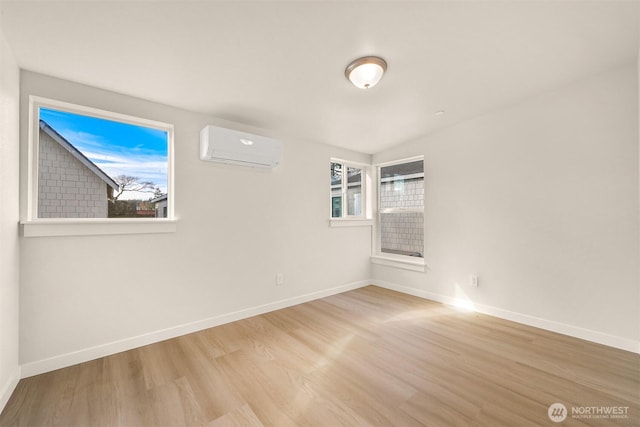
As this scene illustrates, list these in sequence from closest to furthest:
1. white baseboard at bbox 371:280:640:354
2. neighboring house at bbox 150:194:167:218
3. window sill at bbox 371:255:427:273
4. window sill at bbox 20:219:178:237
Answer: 1. window sill at bbox 20:219:178:237
2. white baseboard at bbox 371:280:640:354
3. neighboring house at bbox 150:194:167:218
4. window sill at bbox 371:255:427:273

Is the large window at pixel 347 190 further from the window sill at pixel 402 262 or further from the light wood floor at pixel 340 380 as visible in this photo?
the light wood floor at pixel 340 380

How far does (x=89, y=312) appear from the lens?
7.13 ft

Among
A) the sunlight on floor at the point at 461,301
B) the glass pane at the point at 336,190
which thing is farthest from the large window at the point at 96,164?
the sunlight on floor at the point at 461,301

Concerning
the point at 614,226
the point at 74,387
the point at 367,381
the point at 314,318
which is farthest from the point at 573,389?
the point at 74,387

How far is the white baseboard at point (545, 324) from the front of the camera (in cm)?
232

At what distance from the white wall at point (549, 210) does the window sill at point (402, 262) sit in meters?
0.23

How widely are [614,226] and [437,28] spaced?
232 centimetres

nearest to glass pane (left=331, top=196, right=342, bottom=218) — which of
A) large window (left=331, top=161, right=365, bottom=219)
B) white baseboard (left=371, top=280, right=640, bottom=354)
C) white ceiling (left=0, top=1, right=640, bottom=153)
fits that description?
large window (left=331, top=161, right=365, bottom=219)

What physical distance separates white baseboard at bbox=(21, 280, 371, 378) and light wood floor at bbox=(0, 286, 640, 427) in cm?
6

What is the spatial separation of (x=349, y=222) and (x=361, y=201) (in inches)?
22.2

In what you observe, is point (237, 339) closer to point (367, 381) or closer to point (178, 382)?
point (178, 382)

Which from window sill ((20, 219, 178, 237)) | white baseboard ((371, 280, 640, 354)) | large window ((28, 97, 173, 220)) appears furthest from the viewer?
white baseboard ((371, 280, 640, 354))

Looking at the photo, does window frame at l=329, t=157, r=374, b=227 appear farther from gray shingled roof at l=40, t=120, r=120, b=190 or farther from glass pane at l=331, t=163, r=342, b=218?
gray shingled roof at l=40, t=120, r=120, b=190

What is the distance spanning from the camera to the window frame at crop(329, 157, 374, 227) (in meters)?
4.04
